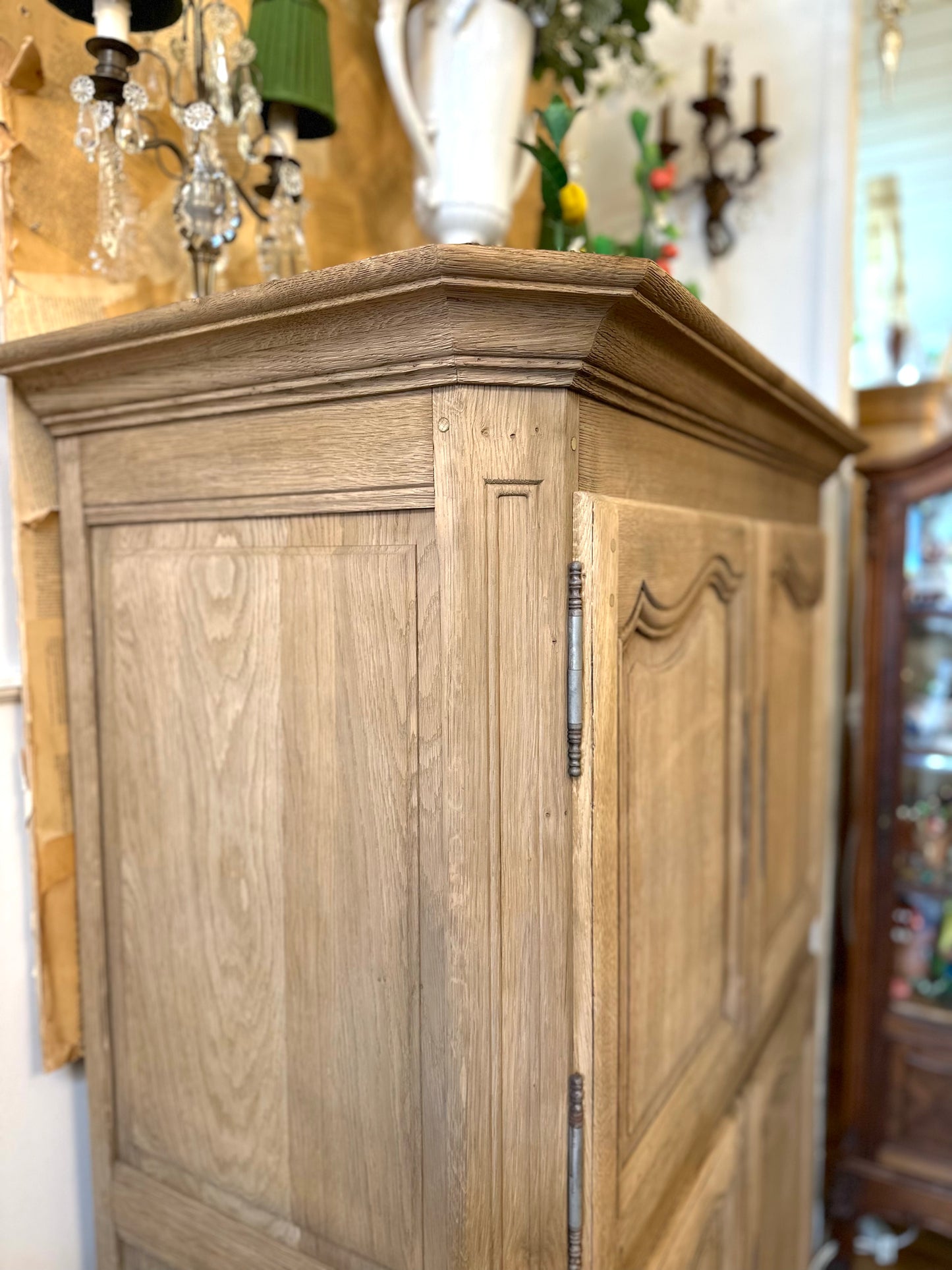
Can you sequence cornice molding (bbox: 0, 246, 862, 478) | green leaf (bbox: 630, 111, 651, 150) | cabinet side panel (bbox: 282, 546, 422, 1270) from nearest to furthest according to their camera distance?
1. cornice molding (bbox: 0, 246, 862, 478)
2. cabinet side panel (bbox: 282, 546, 422, 1270)
3. green leaf (bbox: 630, 111, 651, 150)

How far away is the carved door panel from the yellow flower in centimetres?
104

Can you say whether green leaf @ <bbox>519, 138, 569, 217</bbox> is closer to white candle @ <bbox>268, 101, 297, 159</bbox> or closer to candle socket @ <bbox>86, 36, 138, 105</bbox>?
white candle @ <bbox>268, 101, 297, 159</bbox>

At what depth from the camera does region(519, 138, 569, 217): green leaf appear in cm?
94

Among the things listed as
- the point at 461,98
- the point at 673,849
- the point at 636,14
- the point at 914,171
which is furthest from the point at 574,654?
the point at 914,171

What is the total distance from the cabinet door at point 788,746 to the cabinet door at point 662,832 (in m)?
0.09

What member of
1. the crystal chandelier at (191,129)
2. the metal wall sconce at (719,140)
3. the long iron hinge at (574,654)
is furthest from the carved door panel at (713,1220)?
the metal wall sconce at (719,140)

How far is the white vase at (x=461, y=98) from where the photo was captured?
3.33 ft

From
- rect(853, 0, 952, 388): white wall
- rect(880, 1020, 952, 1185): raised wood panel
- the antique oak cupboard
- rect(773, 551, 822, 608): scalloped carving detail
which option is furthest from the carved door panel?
rect(853, 0, 952, 388): white wall

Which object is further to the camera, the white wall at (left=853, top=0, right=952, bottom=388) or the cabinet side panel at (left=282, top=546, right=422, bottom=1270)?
the white wall at (left=853, top=0, right=952, bottom=388)

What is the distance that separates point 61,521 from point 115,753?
228 millimetres

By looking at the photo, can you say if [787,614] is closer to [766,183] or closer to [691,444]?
[691,444]

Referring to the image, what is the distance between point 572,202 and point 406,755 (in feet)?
2.27

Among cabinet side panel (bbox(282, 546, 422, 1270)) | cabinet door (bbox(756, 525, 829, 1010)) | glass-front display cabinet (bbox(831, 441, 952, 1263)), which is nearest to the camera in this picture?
cabinet side panel (bbox(282, 546, 422, 1270))

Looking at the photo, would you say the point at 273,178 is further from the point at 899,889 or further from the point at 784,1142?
the point at 899,889
